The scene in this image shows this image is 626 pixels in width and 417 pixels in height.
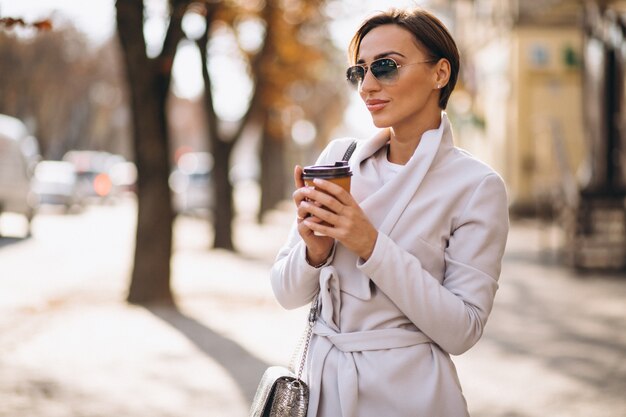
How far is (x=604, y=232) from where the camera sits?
44.9 ft

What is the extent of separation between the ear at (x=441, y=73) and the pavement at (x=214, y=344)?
12.0 ft

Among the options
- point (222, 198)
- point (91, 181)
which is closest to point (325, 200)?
point (222, 198)

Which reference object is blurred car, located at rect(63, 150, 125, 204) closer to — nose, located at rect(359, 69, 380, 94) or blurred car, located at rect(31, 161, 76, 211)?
blurred car, located at rect(31, 161, 76, 211)

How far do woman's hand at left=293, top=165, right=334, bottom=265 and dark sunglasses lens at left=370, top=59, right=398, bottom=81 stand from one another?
0.36m

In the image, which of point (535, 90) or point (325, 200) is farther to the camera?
point (535, 90)

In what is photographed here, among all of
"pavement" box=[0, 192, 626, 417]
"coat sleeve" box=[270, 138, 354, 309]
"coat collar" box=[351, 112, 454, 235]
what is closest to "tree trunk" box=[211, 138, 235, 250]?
"pavement" box=[0, 192, 626, 417]

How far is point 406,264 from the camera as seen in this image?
224 cm

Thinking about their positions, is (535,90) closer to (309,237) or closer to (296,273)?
(296,273)

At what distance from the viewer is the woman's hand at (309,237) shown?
221 centimetres

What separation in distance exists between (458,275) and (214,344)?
6120 mm

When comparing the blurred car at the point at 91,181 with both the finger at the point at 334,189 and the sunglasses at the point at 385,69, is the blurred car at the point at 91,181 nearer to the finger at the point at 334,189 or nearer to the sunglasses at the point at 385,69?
the sunglasses at the point at 385,69

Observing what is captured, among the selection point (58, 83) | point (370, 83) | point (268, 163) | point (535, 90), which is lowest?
point (268, 163)

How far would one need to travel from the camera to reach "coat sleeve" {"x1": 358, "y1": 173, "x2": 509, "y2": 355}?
7.32 ft

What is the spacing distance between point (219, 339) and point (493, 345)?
2621 millimetres
